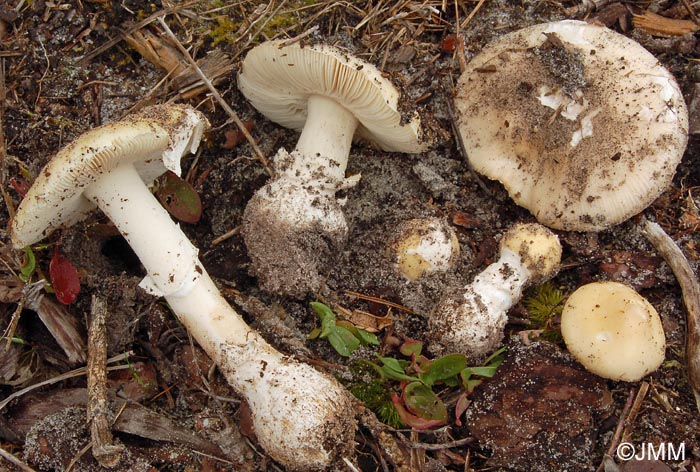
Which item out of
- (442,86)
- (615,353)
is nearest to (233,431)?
(615,353)

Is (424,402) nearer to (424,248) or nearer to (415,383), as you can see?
(415,383)

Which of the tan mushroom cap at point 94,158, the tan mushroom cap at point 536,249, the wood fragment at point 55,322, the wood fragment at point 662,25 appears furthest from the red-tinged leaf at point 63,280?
the wood fragment at point 662,25

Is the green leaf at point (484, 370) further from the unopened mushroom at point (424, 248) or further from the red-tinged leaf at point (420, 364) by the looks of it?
the unopened mushroom at point (424, 248)

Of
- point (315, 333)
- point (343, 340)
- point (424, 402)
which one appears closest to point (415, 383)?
point (424, 402)

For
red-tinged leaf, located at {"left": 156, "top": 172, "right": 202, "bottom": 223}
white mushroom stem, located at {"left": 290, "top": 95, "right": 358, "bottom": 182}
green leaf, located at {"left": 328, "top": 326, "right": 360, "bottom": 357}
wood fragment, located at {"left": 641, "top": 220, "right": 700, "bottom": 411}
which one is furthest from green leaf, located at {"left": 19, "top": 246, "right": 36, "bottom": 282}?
wood fragment, located at {"left": 641, "top": 220, "right": 700, "bottom": 411}

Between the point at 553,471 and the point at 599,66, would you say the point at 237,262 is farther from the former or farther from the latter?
the point at 599,66

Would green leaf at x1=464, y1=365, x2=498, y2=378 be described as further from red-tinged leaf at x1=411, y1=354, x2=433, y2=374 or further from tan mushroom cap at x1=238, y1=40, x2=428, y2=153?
tan mushroom cap at x1=238, y1=40, x2=428, y2=153
